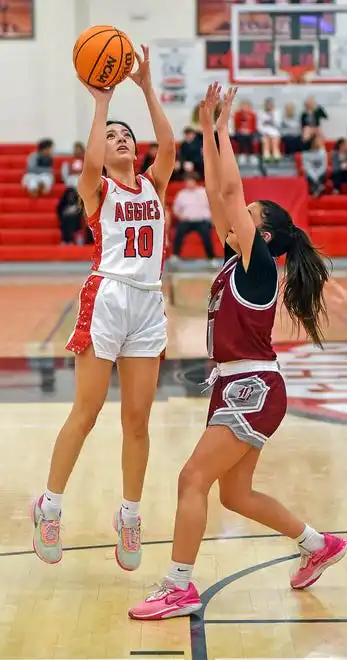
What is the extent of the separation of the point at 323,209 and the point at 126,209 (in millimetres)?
15464

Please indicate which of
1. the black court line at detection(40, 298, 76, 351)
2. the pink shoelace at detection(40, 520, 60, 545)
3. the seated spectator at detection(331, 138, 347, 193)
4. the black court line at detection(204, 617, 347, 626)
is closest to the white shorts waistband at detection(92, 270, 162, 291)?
the pink shoelace at detection(40, 520, 60, 545)

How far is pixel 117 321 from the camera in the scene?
4.67 meters

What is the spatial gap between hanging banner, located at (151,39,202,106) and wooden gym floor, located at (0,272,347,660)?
13504mm

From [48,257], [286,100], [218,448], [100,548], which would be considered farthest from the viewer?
[286,100]

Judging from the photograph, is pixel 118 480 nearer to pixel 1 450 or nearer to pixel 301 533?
pixel 1 450

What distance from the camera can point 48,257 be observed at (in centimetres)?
1900

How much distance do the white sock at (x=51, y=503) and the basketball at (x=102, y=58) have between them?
5.64ft

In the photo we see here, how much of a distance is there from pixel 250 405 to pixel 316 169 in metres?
16.0

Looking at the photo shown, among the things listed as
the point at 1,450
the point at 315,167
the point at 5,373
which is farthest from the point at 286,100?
the point at 1,450

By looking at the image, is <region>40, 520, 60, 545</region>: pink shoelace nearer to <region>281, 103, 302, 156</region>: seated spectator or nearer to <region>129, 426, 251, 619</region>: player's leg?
<region>129, 426, 251, 619</region>: player's leg

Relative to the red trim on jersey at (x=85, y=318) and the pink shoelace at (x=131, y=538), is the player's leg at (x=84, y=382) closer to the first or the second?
the red trim on jersey at (x=85, y=318)

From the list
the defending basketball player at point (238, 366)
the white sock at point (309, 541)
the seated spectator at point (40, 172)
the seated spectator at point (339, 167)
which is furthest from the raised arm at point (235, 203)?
the seated spectator at point (339, 167)

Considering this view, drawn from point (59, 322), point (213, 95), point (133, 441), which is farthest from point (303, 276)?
point (59, 322)

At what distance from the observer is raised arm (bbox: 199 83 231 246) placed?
15.0 ft
